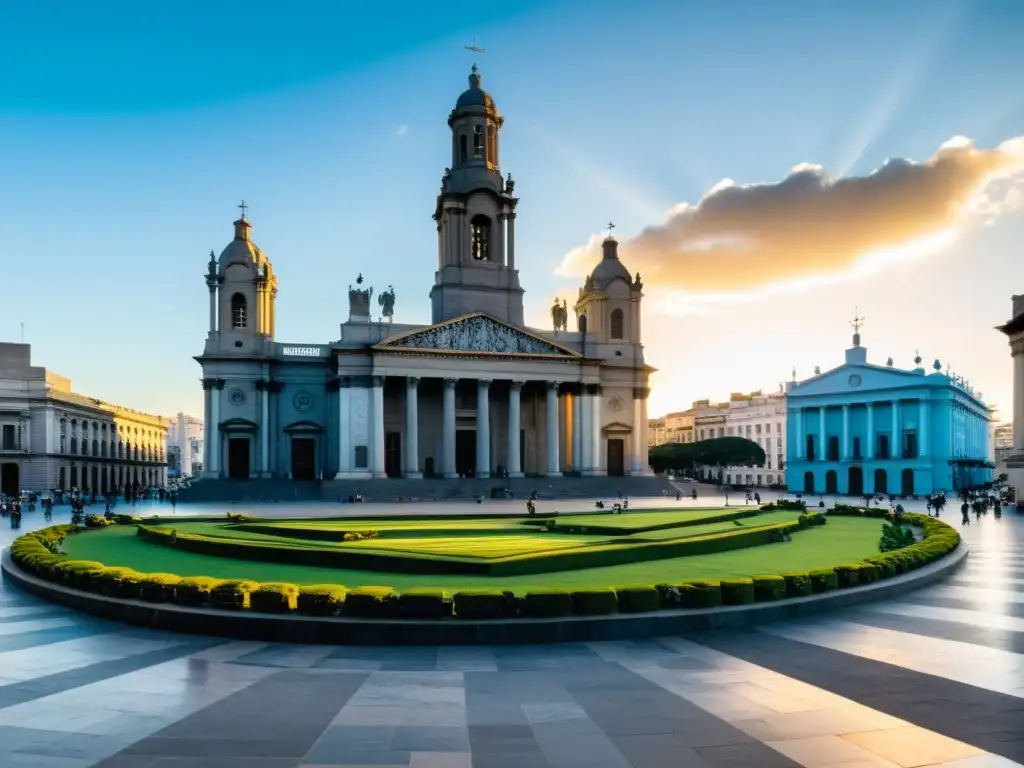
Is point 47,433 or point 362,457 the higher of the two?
point 47,433

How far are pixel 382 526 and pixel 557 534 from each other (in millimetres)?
7123

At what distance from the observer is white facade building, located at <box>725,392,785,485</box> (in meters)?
130

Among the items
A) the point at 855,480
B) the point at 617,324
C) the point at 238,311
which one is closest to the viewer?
the point at 238,311

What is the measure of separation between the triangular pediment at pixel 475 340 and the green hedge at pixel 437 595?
5137 cm

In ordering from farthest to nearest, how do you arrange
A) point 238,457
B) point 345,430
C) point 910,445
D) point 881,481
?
1. point 881,481
2. point 910,445
3. point 238,457
4. point 345,430

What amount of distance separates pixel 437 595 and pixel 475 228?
6638cm

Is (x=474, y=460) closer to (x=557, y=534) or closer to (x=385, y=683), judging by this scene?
(x=557, y=534)

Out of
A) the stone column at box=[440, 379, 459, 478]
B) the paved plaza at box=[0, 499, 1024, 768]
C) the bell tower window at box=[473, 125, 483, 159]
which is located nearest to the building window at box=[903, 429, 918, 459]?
the stone column at box=[440, 379, 459, 478]

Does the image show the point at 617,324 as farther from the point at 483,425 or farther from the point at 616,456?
the point at 483,425

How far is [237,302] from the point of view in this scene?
7356 cm

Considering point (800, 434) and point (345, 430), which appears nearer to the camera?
point (345, 430)

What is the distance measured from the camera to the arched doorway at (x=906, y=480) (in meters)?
90.9

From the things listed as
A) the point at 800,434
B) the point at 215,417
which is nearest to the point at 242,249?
the point at 215,417

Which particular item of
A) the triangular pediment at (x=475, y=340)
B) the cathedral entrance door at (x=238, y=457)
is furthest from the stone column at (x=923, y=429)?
the cathedral entrance door at (x=238, y=457)
